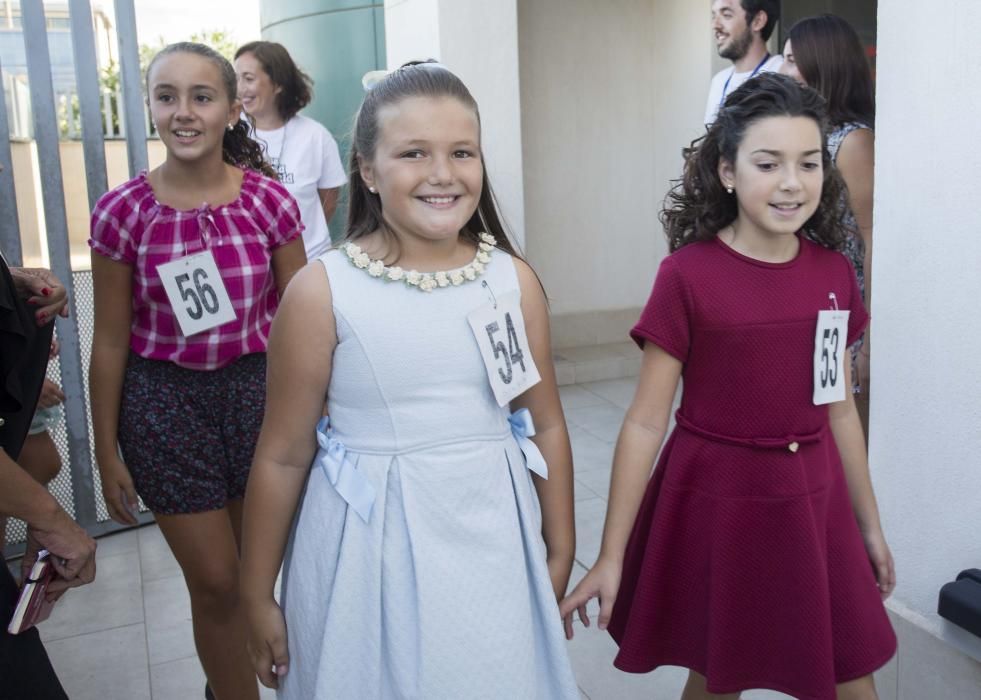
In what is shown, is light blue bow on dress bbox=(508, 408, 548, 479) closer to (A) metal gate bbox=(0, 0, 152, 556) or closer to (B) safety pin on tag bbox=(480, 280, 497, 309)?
(B) safety pin on tag bbox=(480, 280, 497, 309)

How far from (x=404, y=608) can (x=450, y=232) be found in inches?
24.8

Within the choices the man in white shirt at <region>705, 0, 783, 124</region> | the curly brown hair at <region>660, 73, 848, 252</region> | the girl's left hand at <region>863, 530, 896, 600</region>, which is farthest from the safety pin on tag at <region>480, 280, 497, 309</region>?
the man in white shirt at <region>705, 0, 783, 124</region>

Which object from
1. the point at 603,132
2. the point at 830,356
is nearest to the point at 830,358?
the point at 830,356

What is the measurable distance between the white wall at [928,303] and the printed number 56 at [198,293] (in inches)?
65.6

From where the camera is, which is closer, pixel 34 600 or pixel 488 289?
pixel 34 600

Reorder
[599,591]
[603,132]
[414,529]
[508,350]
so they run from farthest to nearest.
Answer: [603,132] → [599,591] → [508,350] → [414,529]

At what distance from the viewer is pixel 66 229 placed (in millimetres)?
3906

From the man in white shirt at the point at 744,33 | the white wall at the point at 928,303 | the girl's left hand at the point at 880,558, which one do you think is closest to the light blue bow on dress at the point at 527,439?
the girl's left hand at the point at 880,558

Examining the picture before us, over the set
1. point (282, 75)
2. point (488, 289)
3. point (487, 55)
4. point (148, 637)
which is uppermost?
point (487, 55)

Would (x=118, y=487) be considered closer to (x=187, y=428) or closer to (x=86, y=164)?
(x=187, y=428)

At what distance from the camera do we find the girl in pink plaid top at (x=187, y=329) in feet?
7.79

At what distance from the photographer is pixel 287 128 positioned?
14.9 feet

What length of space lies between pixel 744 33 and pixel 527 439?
293 centimetres

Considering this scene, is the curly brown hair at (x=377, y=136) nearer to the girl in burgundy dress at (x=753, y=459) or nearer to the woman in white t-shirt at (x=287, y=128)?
the girl in burgundy dress at (x=753, y=459)
